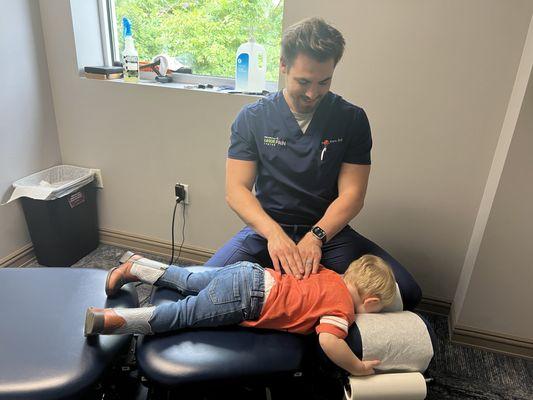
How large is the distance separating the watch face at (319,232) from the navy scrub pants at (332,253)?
3.2 inches

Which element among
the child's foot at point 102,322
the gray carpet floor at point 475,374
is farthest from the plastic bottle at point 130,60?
the gray carpet floor at point 475,374

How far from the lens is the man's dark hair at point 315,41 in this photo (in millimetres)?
1229

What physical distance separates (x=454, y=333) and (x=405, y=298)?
0.56 meters

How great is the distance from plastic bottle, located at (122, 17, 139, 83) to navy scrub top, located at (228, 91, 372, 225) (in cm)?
84

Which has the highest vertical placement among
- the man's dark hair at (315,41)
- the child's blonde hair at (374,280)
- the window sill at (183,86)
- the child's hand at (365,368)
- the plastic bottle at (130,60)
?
the man's dark hair at (315,41)

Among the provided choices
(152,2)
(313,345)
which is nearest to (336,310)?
(313,345)

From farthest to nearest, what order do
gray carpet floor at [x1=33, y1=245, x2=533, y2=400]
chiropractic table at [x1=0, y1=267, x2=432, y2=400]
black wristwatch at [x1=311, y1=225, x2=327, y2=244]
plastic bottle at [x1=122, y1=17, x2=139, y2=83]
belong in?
1. plastic bottle at [x1=122, y1=17, x2=139, y2=83]
2. gray carpet floor at [x1=33, y1=245, x2=533, y2=400]
3. black wristwatch at [x1=311, y1=225, x2=327, y2=244]
4. chiropractic table at [x1=0, y1=267, x2=432, y2=400]

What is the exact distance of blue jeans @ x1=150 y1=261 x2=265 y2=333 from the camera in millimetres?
1104

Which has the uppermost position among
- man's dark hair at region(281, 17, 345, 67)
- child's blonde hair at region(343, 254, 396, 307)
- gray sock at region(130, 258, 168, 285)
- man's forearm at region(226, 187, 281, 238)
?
man's dark hair at region(281, 17, 345, 67)

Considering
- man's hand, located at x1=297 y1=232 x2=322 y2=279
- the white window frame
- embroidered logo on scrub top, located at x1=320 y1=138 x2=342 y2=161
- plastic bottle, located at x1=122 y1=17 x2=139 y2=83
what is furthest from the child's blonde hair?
plastic bottle, located at x1=122 y1=17 x2=139 y2=83

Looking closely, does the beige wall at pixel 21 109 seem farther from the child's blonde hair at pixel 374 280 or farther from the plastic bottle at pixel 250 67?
the child's blonde hair at pixel 374 280

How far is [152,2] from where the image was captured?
1.96m

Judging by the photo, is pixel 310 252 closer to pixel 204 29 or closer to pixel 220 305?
pixel 220 305

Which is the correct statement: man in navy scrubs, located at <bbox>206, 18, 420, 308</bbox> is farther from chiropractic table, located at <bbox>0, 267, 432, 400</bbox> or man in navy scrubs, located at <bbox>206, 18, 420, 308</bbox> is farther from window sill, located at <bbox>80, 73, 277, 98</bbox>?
window sill, located at <bbox>80, 73, 277, 98</bbox>
